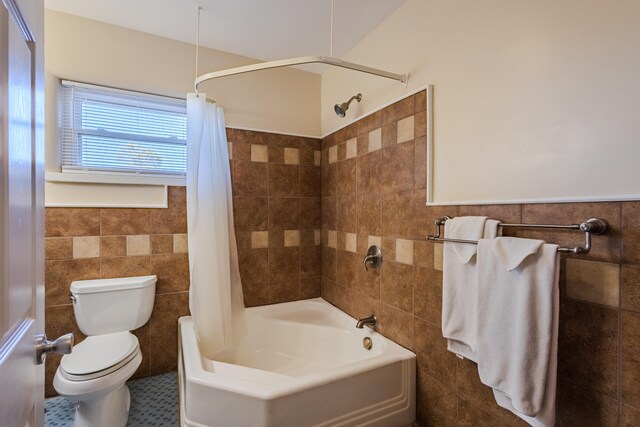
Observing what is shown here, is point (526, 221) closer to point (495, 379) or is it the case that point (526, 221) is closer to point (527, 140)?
point (527, 140)

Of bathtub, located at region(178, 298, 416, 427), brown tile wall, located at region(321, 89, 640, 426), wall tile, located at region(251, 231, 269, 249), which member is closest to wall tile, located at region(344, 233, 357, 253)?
brown tile wall, located at region(321, 89, 640, 426)

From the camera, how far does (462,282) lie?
1.26m

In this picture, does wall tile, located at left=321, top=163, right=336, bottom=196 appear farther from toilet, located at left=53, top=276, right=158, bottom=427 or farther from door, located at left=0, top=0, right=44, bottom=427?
door, located at left=0, top=0, right=44, bottom=427

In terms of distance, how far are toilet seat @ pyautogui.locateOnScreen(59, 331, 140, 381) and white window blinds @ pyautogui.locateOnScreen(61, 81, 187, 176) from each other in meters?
1.08

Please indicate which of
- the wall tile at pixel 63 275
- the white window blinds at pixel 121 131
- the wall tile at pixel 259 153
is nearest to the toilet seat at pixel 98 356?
the wall tile at pixel 63 275

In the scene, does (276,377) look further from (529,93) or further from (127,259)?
(529,93)

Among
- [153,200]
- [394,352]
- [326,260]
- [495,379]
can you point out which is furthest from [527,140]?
[153,200]

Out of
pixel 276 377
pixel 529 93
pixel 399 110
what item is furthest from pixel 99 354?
pixel 529 93

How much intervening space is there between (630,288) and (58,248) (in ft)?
8.88

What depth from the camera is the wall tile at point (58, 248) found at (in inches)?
71.5

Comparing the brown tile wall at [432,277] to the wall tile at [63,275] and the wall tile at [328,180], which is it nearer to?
the wall tile at [328,180]

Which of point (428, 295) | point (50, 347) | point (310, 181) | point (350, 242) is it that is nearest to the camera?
point (50, 347)

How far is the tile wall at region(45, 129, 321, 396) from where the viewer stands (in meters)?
1.85

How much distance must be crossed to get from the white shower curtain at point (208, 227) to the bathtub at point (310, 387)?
15cm
